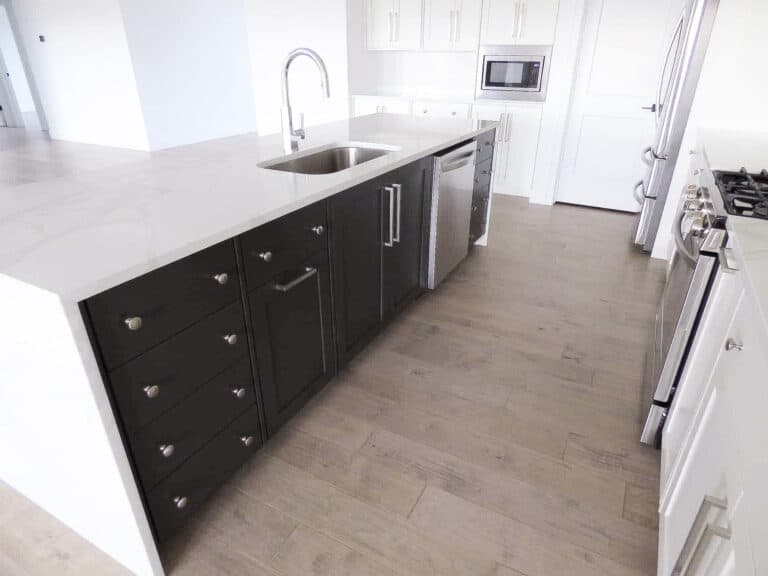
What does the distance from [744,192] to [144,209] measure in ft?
6.07

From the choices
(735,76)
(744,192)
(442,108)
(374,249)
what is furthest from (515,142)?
(744,192)

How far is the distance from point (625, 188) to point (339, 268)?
11.4 ft

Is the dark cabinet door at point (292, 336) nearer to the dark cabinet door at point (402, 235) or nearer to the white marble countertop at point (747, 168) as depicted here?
the dark cabinet door at point (402, 235)

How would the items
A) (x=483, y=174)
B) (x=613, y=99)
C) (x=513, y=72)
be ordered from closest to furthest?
(x=483, y=174) → (x=613, y=99) → (x=513, y=72)

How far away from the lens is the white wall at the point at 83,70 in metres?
5.88

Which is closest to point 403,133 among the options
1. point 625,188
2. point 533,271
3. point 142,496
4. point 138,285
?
point 533,271

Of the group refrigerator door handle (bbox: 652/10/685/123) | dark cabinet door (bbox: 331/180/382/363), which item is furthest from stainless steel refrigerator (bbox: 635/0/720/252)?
dark cabinet door (bbox: 331/180/382/363)

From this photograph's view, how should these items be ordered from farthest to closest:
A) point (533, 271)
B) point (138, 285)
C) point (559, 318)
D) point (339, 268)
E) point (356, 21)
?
1. point (356, 21)
2. point (533, 271)
3. point (559, 318)
4. point (339, 268)
5. point (138, 285)

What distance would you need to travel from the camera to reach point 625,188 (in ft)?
13.9

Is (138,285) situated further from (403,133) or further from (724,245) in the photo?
(403,133)

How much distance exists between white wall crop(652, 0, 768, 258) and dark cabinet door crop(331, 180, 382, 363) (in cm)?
222

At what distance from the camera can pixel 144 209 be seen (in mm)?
1337

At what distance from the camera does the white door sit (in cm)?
377

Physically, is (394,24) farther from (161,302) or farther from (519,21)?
(161,302)
